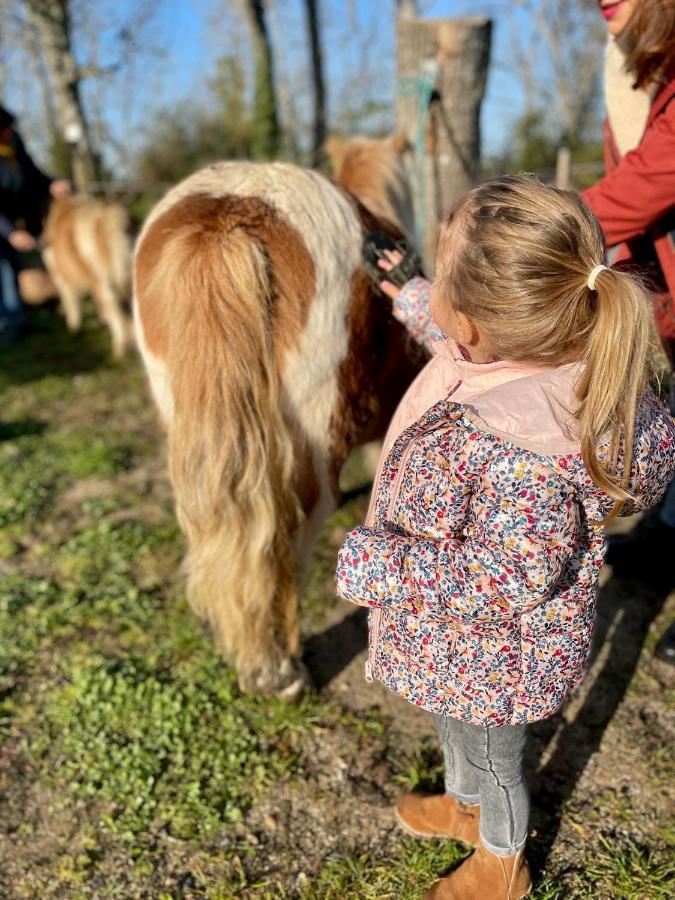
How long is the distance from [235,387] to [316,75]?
12.0m

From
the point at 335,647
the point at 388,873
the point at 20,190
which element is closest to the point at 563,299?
the point at 388,873

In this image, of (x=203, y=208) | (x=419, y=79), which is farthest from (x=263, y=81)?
(x=203, y=208)

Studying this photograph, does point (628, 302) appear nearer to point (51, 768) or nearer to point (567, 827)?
point (567, 827)

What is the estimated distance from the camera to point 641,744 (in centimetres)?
202

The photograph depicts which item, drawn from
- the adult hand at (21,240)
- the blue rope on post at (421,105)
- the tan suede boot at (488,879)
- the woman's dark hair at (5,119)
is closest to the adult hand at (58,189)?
the adult hand at (21,240)

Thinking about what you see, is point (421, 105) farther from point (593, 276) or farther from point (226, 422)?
point (593, 276)

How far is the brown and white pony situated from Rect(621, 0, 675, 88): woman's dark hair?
17.2ft

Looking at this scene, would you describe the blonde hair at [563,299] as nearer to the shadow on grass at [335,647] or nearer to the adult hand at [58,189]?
the shadow on grass at [335,647]

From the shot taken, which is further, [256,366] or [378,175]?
[378,175]

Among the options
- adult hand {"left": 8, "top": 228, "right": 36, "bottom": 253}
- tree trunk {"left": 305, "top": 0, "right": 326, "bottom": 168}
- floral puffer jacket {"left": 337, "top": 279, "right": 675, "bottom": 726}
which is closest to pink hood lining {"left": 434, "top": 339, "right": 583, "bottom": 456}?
floral puffer jacket {"left": 337, "top": 279, "right": 675, "bottom": 726}

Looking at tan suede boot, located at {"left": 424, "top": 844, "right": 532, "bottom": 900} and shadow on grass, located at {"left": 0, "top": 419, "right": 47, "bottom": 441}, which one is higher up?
tan suede boot, located at {"left": 424, "top": 844, "right": 532, "bottom": 900}

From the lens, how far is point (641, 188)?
5.89ft

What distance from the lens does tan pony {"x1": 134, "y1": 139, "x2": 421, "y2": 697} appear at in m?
1.68

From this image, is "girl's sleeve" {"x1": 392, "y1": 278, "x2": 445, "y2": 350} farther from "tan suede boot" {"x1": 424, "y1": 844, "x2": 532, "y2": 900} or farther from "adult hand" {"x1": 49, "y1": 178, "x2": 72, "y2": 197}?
"adult hand" {"x1": 49, "y1": 178, "x2": 72, "y2": 197}
